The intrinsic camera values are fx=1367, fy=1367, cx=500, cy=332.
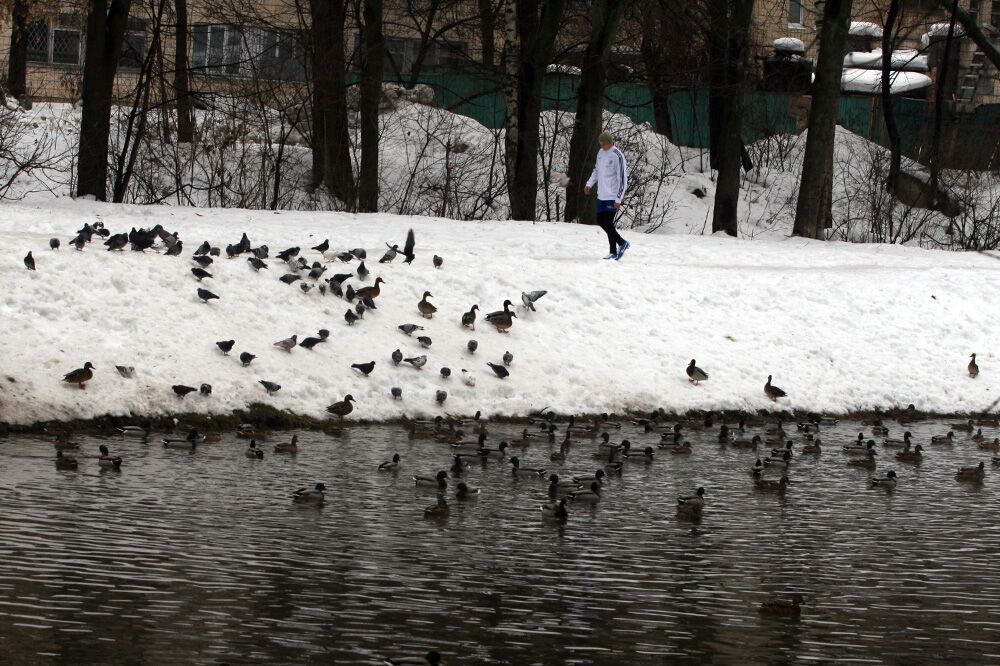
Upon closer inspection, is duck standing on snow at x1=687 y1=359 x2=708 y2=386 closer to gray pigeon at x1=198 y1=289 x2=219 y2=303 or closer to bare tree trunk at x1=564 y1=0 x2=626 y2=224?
gray pigeon at x1=198 y1=289 x2=219 y2=303

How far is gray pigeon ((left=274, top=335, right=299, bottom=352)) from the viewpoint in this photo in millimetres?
16812

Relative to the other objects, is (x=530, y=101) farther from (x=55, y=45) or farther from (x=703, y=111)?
(x=55, y=45)

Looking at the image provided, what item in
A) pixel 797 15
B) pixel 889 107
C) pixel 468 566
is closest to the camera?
pixel 468 566

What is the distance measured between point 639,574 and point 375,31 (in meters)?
21.6

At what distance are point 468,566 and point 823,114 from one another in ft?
73.3

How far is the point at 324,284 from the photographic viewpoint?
18812 mm

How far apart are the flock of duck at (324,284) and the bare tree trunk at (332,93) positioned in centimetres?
926

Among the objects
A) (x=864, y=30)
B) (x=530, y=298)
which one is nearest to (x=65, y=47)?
(x=864, y=30)

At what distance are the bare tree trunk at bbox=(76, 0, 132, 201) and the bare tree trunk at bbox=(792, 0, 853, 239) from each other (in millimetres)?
14551

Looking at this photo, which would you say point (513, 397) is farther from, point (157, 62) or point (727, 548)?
point (157, 62)

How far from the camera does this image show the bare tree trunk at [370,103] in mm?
29250

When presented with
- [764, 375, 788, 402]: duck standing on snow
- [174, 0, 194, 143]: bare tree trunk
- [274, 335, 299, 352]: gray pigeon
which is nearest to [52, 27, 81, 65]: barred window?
[174, 0, 194, 143]: bare tree trunk

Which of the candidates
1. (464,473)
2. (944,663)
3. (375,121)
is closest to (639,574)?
(944,663)

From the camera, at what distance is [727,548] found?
1046 centimetres
